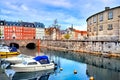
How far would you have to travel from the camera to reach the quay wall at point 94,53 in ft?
108

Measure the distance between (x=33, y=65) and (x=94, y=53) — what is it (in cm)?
2479

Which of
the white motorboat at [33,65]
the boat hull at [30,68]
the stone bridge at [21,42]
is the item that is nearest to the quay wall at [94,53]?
the white motorboat at [33,65]

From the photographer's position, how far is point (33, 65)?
25547 mm

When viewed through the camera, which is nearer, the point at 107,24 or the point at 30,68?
the point at 30,68

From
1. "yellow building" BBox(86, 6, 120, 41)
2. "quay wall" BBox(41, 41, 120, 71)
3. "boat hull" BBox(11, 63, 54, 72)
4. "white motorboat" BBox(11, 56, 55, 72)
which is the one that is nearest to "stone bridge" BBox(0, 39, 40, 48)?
"quay wall" BBox(41, 41, 120, 71)

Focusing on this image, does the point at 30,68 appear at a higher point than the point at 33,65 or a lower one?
lower

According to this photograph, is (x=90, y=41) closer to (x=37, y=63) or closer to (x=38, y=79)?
(x=37, y=63)

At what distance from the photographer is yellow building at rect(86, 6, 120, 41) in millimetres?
45812

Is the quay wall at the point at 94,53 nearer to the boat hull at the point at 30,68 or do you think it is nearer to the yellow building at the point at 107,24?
the yellow building at the point at 107,24

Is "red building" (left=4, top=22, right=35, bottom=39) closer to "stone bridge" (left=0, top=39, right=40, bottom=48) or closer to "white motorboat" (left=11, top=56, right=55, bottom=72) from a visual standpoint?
"stone bridge" (left=0, top=39, right=40, bottom=48)

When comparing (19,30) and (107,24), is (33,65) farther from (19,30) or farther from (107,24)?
(19,30)

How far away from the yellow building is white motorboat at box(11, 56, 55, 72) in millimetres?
21091

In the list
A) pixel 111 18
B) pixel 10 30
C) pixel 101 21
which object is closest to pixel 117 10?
pixel 111 18

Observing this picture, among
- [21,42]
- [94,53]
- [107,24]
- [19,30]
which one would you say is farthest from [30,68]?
[19,30]
